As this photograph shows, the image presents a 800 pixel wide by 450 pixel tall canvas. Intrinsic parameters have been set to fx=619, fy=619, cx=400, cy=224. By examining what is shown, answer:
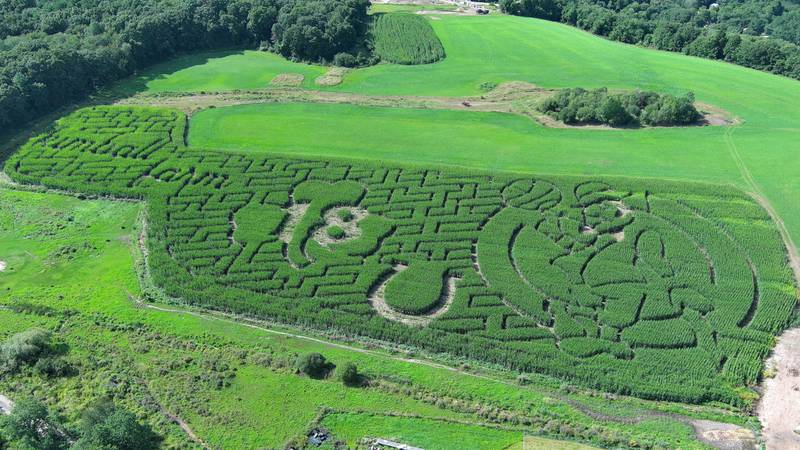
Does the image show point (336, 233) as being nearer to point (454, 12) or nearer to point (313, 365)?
point (313, 365)

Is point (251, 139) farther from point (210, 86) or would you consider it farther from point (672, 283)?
point (672, 283)

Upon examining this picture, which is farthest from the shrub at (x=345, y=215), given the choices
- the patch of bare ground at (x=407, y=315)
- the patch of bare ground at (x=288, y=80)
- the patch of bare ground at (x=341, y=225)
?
the patch of bare ground at (x=288, y=80)

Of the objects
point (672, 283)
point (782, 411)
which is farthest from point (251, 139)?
point (782, 411)

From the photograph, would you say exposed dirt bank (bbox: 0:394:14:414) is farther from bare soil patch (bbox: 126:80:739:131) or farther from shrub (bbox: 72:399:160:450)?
bare soil patch (bbox: 126:80:739:131)

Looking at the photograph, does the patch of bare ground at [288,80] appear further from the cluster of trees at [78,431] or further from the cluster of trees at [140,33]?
the cluster of trees at [78,431]

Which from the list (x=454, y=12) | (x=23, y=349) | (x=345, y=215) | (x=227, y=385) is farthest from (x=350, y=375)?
(x=454, y=12)

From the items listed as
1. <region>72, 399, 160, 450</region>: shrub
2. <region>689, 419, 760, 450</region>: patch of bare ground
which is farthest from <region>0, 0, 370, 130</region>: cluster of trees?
<region>689, 419, 760, 450</region>: patch of bare ground
